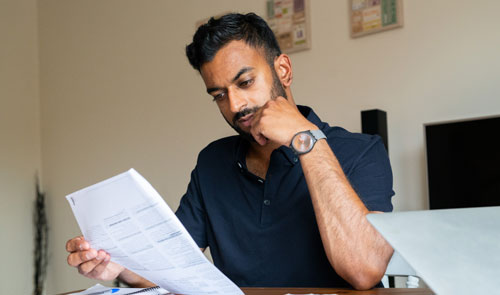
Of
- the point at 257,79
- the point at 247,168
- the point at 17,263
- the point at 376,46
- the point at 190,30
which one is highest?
the point at 190,30

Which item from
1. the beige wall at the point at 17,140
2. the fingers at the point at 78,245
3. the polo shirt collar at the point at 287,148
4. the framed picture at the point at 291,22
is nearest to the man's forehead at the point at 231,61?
the polo shirt collar at the point at 287,148

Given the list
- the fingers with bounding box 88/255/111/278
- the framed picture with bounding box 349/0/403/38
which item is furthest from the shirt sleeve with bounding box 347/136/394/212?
the framed picture with bounding box 349/0/403/38

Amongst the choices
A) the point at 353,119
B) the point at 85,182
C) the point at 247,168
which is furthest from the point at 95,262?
the point at 85,182

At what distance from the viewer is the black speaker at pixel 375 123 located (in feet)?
7.06

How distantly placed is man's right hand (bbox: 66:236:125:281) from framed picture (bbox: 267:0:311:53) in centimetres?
181

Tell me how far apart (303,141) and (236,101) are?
304 mm

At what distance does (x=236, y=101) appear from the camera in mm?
1316

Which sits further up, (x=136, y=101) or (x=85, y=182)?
(x=136, y=101)

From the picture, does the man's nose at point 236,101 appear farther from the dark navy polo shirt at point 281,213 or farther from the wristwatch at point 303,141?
the wristwatch at point 303,141

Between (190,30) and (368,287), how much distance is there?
257 centimetres

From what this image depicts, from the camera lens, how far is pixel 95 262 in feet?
3.44

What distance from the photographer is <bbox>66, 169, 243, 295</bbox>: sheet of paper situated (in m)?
0.80

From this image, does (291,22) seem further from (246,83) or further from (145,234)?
(145,234)

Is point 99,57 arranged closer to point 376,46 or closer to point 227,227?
point 376,46
